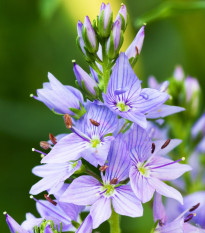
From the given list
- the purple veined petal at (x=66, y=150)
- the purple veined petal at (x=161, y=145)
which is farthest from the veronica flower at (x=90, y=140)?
the purple veined petal at (x=161, y=145)

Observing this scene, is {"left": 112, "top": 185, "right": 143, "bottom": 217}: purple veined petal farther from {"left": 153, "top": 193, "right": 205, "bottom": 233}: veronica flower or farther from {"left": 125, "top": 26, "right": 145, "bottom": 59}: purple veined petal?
{"left": 125, "top": 26, "right": 145, "bottom": 59}: purple veined petal

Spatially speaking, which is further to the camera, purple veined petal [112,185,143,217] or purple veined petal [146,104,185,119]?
purple veined petal [146,104,185,119]

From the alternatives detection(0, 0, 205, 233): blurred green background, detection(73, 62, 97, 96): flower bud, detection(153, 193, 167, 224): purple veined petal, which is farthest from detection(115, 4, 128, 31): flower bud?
detection(0, 0, 205, 233): blurred green background

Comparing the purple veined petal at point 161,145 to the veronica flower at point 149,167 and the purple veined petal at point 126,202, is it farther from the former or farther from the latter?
the purple veined petal at point 126,202

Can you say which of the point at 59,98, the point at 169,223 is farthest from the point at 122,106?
the point at 169,223

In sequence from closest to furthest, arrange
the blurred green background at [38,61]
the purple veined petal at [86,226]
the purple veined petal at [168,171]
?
the purple veined petal at [86,226]
the purple veined petal at [168,171]
the blurred green background at [38,61]

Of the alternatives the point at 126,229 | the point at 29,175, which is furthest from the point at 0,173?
the point at 126,229

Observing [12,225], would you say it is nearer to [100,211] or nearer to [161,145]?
[100,211]
